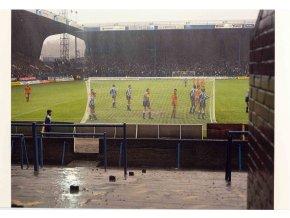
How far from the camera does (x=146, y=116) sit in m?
11.0

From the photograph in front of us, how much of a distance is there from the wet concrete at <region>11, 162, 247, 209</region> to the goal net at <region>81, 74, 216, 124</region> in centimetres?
293

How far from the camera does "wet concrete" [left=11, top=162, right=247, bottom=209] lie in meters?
5.13

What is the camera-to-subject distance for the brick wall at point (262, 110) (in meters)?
3.27

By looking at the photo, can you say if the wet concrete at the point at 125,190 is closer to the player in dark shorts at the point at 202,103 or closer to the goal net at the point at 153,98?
the goal net at the point at 153,98

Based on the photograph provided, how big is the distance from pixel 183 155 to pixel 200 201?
4.35 m

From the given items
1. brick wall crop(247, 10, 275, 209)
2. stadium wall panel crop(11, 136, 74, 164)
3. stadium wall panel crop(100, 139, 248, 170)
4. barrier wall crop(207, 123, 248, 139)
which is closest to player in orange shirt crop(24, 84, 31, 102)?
stadium wall panel crop(11, 136, 74, 164)

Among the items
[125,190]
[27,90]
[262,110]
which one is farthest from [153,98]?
[262,110]

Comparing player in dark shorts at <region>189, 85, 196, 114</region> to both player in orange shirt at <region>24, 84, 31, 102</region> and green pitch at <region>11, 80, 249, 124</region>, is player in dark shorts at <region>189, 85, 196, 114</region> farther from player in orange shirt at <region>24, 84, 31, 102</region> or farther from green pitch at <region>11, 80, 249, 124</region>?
player in orange shirt at <region>24, 84, 31, 102</region>

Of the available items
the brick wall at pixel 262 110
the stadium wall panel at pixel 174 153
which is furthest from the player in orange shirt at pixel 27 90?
the brick wall at pixel 262 110

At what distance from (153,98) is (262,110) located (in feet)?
25.5

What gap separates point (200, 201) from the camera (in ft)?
17.1
